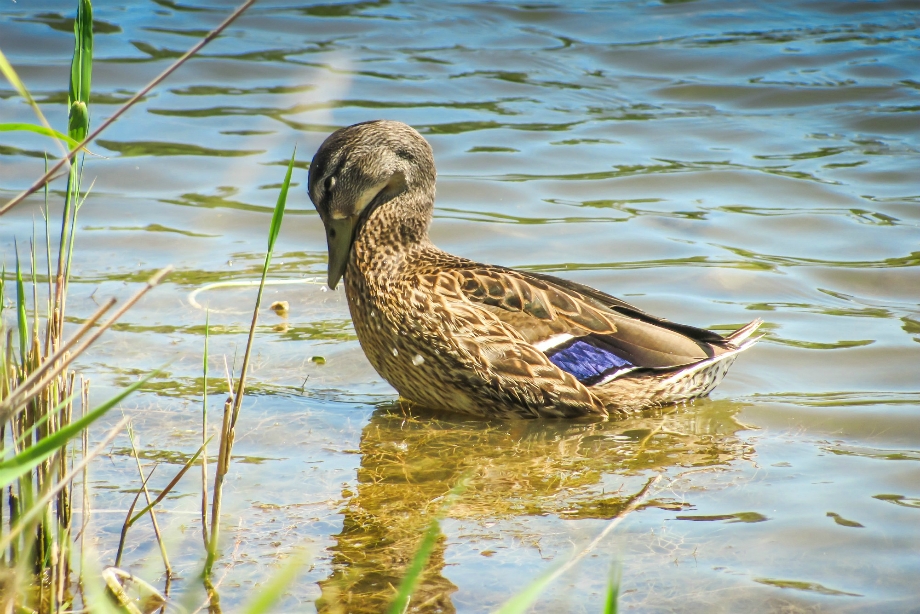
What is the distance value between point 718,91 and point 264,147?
4.34 metres

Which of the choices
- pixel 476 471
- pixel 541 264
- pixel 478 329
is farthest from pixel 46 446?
pixel 541 264

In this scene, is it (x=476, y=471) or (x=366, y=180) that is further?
(x=366, y=180)

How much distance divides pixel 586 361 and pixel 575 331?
0.49 ft

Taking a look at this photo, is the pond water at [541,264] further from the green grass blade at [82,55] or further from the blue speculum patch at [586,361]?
the green grass blade at [82,55]

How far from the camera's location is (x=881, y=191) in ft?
28.8

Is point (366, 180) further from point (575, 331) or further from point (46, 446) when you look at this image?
point (46, 446)

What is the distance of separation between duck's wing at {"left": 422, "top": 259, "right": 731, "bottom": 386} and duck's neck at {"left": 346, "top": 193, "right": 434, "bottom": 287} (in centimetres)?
21

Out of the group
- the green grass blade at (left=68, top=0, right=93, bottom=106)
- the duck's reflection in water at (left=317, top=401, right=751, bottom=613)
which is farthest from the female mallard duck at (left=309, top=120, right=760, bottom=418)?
the green grass blade at (left=68, top=0, right=93, bottom=106)

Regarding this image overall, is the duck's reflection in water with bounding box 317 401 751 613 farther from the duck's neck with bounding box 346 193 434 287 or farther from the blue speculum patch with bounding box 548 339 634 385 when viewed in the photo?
the duck's neck with bounding box 346 193 434 287

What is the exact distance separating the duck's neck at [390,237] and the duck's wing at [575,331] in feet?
0.70

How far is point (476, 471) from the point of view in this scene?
15.8 feet

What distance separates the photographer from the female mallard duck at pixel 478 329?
17.6 feet

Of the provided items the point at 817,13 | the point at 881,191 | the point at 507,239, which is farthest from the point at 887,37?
the point at 507,239

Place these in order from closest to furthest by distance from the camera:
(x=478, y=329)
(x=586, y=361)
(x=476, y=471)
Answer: (x=476, y=471) < (x=478, y=329) < (x=586, y=361)
